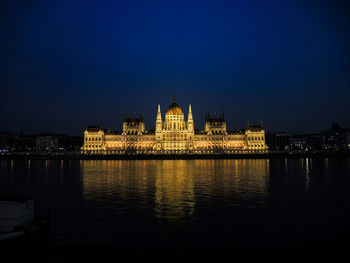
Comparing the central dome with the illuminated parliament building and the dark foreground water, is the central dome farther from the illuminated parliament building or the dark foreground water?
the dark foreground water

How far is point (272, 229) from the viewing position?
18844 millimetres

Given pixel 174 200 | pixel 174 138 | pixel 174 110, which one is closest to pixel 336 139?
pixel 174 110

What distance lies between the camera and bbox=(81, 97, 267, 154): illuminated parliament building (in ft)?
472

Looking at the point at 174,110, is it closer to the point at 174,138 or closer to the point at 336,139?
the point at 174,138

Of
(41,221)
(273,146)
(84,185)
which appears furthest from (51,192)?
(273,146)

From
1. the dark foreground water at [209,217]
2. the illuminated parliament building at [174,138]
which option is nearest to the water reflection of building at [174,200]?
the dark foreground water at [209,217]

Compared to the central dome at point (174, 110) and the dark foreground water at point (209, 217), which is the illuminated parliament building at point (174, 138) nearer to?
the central dome at point (174, 110)

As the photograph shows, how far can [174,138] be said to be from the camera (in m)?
146

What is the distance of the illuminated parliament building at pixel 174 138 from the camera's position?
144 meters

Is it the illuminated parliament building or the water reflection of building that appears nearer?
the water reflection of building

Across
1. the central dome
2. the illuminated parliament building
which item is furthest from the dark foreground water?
the central dome

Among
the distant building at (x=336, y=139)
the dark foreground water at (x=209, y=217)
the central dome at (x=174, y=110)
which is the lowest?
the dark foreground water at (x=209, y=217)

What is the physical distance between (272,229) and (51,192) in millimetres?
22352

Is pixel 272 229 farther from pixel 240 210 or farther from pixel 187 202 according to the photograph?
pixel 187 202
